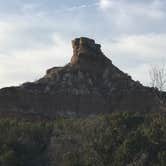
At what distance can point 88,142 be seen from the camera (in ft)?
235

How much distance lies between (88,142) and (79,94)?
82.7ft

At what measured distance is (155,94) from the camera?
318 feet

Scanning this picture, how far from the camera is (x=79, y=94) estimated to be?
96438mm

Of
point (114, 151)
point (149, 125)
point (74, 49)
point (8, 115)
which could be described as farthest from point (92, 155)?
point (74, 49)

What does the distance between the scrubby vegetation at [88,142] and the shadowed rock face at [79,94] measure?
1557cm

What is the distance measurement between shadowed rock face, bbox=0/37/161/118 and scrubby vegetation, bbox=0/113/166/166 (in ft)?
51.1

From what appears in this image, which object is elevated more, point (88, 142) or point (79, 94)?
→ point (79, 94)

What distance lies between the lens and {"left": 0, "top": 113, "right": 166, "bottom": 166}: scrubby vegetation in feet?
227

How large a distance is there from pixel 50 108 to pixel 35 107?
1788 mm

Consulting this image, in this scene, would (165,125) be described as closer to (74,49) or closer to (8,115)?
(8,115)

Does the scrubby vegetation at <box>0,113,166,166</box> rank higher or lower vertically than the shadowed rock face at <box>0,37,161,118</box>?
lower

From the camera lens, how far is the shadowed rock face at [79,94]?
9475 cm

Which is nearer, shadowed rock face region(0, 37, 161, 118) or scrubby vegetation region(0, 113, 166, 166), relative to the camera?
scrubby vegetation region(0, 113, 166, 166)

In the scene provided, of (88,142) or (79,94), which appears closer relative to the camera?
(88,142)
